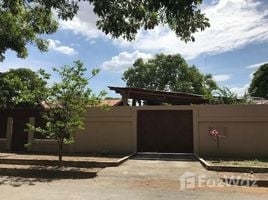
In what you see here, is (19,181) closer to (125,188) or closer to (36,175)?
(36,175)

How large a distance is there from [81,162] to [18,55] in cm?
796

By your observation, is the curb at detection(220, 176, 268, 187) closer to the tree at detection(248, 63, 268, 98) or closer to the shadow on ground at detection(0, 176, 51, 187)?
the shadow on ground at detection(0, 176, 51, 187)

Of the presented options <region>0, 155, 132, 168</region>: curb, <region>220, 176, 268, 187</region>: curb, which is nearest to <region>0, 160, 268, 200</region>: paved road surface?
<region>220, 176, 268, 187</region>: curb

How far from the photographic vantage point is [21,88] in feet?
49.8

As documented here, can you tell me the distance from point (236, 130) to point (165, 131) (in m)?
3.38

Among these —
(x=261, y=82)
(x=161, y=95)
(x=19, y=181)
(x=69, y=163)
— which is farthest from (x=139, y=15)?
(x=261, y=82)

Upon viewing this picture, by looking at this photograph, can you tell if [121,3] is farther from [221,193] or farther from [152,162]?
[152,162]

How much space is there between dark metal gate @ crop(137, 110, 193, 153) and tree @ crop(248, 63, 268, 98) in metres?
32.1

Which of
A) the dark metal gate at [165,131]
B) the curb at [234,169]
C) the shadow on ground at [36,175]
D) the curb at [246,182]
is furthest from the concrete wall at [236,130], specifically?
the shadow on ground at [36,175]

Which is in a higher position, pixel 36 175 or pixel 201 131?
pixel 201 131

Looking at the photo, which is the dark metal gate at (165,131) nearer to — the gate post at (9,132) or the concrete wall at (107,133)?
the concrete wall at (107,133)

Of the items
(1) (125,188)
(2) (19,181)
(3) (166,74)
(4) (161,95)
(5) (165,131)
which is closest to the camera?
(1) (125,188)

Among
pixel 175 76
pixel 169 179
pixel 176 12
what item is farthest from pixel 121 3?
pixel 175 76

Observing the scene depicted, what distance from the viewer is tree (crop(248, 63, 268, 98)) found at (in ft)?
157
